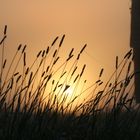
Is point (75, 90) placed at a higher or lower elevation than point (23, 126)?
higher

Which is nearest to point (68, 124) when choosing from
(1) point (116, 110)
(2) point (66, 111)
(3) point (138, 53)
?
(2) point (66, 111)

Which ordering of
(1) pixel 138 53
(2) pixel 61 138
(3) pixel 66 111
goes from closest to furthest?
1. (2) pixel 61 138
2. (3) pixel 66 111
3. (1) pixel 138 53

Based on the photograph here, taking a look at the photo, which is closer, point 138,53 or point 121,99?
point 121,99

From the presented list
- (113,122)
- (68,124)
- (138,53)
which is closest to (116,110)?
(113,122)

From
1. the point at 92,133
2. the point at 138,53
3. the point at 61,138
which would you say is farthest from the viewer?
the point at 138,53

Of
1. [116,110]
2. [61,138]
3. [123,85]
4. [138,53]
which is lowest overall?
[61,138]

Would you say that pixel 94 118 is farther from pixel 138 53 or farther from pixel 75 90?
pixel 138 53

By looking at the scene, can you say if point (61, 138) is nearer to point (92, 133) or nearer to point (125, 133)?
point (92, 133)

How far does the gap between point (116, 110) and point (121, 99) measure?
0.10 m

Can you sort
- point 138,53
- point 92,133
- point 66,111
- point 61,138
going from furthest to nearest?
1. point 138,53
2. point 66,111
3. point 92,133
4. point 61,138

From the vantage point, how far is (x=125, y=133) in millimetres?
3277

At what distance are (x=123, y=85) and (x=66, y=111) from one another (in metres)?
0.47

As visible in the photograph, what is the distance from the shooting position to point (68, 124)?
325cm

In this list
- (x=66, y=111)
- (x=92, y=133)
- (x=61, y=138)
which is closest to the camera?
(x=61, y=138)
